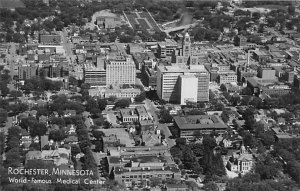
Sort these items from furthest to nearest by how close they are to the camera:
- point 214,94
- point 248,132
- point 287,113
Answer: point 214,94 → point 287,113 → point 248,132

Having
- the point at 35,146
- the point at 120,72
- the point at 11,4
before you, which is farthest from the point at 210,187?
the point at 11,4

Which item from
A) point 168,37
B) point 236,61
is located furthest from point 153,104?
point 168,37

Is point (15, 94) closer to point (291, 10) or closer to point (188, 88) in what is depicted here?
point (188, 88)

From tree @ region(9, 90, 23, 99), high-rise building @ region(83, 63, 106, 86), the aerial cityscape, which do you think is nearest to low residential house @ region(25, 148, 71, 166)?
the aerial cityscape

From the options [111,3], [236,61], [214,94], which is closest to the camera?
[214,94]

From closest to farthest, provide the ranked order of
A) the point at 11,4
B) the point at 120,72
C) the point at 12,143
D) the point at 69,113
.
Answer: the point at 12,143
the point at 69,113
the point at 120,72
the point at 11,4

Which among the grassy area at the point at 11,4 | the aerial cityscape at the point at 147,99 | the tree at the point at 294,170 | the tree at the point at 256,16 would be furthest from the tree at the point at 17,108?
the tree at the point at 256,16

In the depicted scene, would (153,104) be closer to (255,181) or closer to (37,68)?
(37,68)
